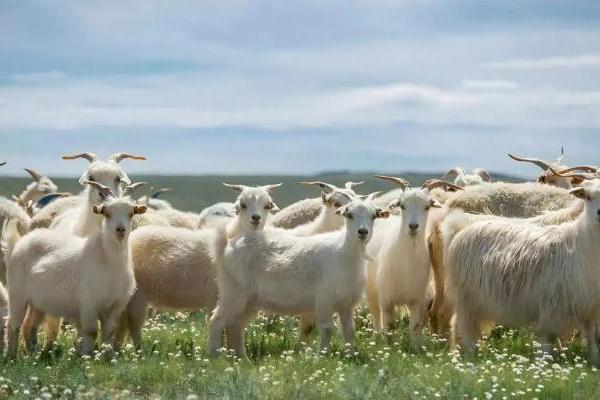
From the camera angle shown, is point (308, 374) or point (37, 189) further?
point (37, 189)

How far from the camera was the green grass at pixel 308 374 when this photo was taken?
27.3ft

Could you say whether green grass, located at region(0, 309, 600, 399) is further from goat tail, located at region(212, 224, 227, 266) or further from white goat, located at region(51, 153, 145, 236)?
white goat, located at region(51, 153, 145, 236)

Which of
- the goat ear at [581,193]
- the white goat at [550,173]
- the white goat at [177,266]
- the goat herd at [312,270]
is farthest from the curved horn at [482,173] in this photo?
the goat ear at [581,193]

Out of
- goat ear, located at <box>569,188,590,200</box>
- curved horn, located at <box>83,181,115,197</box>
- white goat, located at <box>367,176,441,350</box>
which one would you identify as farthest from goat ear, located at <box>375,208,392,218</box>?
curved horn, located at <box>83,181,115,197</box>

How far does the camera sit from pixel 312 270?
1052 centimetres

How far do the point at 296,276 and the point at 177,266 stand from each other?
155 centimetres

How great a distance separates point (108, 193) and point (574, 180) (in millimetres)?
4917

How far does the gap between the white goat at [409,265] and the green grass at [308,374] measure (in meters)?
0.48

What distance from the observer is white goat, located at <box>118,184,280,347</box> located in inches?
447

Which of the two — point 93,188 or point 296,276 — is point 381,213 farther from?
point 93,188

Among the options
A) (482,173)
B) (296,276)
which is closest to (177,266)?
(296,276)

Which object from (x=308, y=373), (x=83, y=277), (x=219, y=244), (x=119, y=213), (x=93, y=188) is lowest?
(x=308, y=373)

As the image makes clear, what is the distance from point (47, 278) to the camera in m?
10.7

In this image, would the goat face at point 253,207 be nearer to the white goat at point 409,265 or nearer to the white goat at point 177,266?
the white goat at point 177,266
